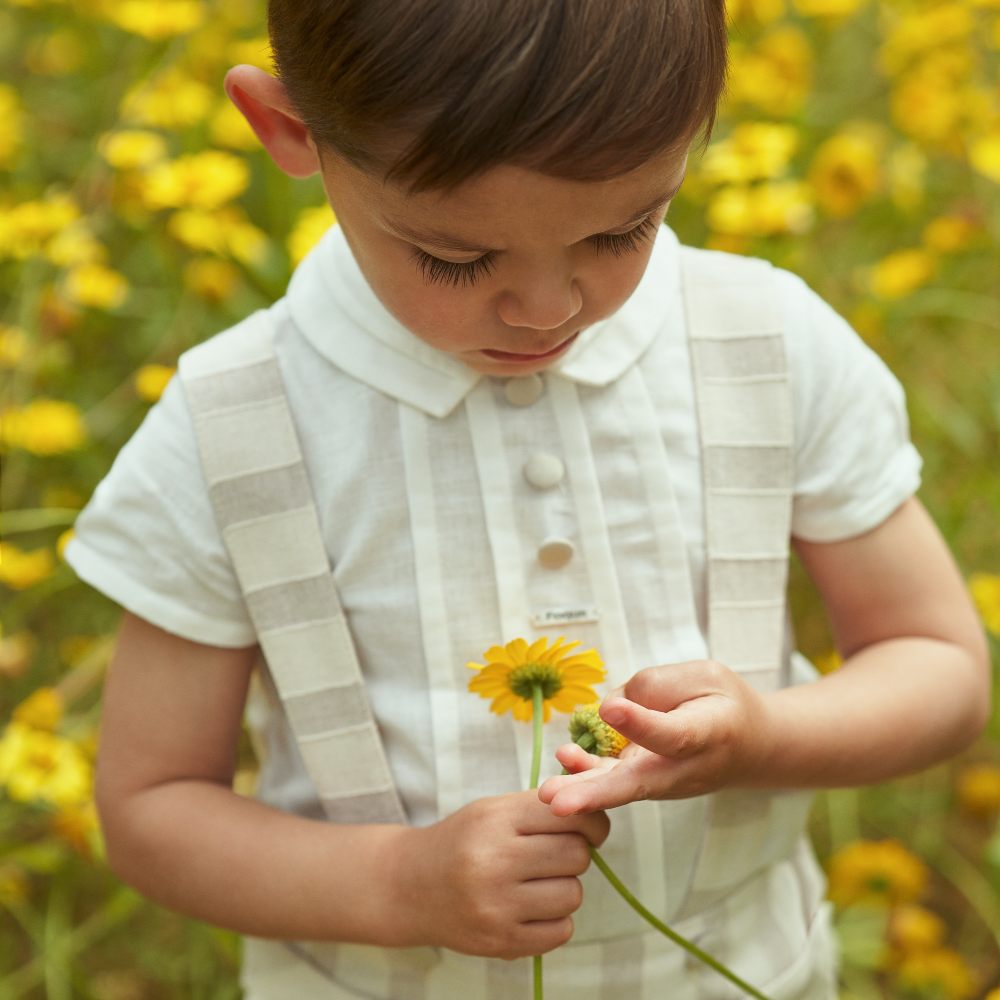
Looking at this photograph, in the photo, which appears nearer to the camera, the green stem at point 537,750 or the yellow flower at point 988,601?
the green stem at point 537,750

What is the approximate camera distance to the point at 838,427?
24.6 inches

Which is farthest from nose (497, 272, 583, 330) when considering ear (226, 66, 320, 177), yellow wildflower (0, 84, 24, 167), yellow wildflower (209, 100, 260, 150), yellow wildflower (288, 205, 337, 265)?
yellow wildflower (0, 84, 24, 167)

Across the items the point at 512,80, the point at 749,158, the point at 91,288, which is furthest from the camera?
the point at 91,288

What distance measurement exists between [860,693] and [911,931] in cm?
38

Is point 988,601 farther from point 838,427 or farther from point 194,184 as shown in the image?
point 194,184

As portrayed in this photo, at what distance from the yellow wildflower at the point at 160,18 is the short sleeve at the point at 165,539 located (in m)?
0.73

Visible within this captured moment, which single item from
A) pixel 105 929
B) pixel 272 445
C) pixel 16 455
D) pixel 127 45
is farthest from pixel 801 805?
pixel 127 45

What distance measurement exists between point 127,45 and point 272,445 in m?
1.08

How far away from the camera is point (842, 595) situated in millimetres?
659

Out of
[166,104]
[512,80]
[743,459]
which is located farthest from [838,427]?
[166,104]

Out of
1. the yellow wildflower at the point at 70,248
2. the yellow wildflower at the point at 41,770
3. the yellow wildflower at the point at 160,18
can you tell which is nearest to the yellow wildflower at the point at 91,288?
the yellow wildflower at the point at 70,248

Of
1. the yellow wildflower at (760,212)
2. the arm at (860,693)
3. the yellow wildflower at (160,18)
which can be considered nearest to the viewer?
the arm at (860,693)

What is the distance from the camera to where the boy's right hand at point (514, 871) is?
0.53 m

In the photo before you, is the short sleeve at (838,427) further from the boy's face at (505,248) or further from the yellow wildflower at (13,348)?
the yellow wildflower at (13,348)
